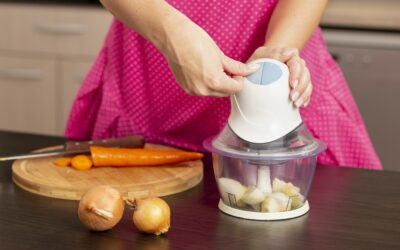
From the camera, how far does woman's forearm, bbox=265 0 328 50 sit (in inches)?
48.8

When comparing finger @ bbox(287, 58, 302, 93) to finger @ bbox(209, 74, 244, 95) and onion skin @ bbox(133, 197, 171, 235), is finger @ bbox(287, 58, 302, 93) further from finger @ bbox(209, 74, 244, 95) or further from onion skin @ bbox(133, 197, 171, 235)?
onion skin @ bbox(133, 197, 171, 235)

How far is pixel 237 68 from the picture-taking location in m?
1.02

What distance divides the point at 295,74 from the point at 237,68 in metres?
0.08

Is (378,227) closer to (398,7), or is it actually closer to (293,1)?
(293,1)

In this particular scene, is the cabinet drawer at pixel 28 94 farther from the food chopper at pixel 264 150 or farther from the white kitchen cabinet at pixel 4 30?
the food chopper at pixel 264 150

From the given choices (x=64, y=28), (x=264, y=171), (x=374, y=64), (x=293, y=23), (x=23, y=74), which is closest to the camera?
(x=264, y=171)

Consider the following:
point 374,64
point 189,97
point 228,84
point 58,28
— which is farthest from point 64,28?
point 228,84

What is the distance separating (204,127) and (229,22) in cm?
19

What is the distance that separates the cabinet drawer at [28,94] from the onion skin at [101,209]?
2.15m

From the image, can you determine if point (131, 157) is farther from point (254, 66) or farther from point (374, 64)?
point (374, 64)

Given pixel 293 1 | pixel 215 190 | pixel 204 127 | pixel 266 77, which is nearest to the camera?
pixel 266 77

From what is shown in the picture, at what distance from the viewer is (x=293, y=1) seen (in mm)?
1303

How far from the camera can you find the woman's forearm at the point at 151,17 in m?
1.05

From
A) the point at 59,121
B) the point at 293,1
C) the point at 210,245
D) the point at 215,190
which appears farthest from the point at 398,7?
the point at 210,245
